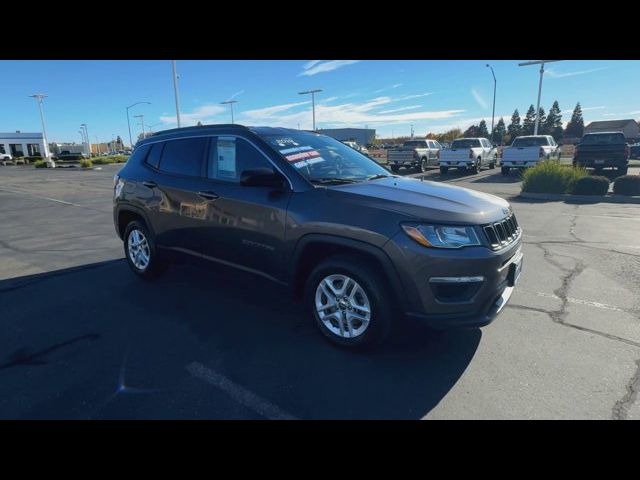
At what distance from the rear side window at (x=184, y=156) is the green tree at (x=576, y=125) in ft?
388

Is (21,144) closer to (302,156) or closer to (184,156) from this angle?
(184,156)

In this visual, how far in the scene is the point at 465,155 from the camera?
20875 mm

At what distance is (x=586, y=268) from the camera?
213 inches

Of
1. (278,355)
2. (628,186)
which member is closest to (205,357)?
(278,355)

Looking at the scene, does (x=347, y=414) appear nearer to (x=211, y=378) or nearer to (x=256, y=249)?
(x=211, y=378)

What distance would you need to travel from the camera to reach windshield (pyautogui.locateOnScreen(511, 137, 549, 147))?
63.4 ft

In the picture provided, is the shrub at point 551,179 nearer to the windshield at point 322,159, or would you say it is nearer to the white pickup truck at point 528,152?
the white pickup truck at point 528,152

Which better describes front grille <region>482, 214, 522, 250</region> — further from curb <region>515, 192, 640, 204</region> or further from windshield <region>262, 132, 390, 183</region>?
curb <region>515, 192, 640, 204</region>

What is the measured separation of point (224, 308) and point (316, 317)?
1.28 m

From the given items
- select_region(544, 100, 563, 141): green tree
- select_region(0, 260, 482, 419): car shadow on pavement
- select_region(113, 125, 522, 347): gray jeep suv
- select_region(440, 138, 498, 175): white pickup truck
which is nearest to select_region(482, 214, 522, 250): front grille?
select_region(113, 125, 522, 347): gray jeep suv

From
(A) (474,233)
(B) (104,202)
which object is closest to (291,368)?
(A) (474,233)

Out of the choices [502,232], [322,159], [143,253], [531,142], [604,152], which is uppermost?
[531,142]

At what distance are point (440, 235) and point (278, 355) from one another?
5.44 ft
